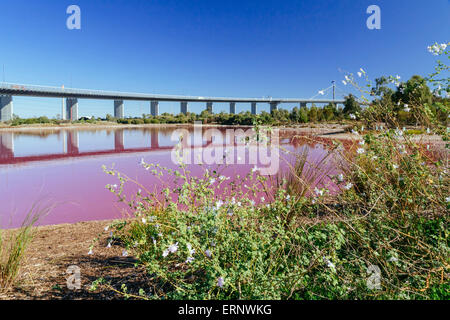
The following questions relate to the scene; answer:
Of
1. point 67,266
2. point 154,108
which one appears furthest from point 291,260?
point 154,108

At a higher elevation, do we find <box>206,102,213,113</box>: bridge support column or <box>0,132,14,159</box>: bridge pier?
<box>206,102,213,113</box>: bridge support column

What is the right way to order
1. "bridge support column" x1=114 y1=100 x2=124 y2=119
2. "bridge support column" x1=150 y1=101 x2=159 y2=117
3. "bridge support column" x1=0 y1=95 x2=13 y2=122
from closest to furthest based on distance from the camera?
"bridge support column" x1=0 y1=95 x2=13 y2=122 < "bridge support column" x1=114 y1=100 x2=124 y2=119 < "bridge support column" x1=150 y1=101 x2=159 y2=117

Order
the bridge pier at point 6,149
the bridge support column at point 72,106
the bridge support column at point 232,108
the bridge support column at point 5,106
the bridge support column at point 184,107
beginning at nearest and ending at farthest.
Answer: the bridge pier at point 6,149
the bridge support column at point 5,106
the bridge support column at point 72,106
the bridge support column at point 184,107
the bridge support column at point 232,108

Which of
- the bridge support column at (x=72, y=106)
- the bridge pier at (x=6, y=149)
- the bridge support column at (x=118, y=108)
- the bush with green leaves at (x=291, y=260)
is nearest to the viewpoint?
the bush with green leaves at (x=291, y=260)

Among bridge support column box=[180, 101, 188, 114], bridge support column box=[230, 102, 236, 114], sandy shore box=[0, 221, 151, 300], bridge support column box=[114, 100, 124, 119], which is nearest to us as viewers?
sandy shore box=[0, 221, 151, 300]

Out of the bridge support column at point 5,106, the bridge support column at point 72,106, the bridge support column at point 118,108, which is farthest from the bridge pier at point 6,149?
the bridge support column at point 118,108

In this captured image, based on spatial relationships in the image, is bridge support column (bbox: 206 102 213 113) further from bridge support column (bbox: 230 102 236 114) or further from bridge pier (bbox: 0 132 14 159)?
bridge pier (bbox: 0 132 14 159)

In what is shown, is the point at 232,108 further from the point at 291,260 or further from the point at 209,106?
the point at 291,260

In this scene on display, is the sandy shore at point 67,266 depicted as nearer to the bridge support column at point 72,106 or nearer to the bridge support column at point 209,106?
the bridge support column at point 72,106

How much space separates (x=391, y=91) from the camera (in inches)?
134

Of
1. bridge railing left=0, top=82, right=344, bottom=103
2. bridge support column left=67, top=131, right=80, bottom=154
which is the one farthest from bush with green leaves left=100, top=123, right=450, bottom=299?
bridge railing left=0, top=82, right=344, bottom=103
